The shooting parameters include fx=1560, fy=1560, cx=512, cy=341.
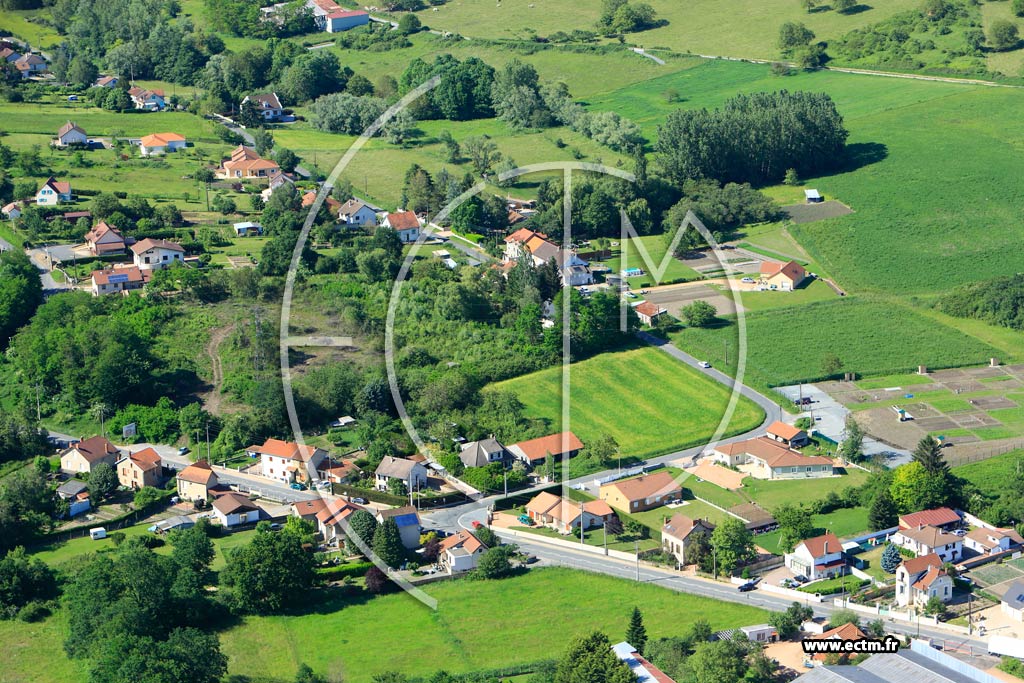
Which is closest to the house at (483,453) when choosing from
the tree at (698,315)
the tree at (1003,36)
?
the tree at (698,315)

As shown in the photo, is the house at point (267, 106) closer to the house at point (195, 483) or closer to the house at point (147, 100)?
the house at point (147, 100)

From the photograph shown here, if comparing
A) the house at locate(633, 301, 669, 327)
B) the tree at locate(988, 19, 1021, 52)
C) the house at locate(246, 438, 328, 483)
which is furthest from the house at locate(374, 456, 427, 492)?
the tree at locate(988, 19, 1021, 52)

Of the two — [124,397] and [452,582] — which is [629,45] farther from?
[452,582]

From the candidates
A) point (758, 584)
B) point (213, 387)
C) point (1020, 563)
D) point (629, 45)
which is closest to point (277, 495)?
point (213, 387)

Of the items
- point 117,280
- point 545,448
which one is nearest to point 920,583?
point 545,448

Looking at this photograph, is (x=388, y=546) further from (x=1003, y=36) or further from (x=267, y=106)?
(x=1003, y=36)

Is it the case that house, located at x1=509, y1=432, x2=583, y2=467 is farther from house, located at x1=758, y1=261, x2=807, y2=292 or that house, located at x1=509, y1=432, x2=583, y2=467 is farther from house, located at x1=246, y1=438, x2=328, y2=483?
house, located at x1=758, y1=261, x2=807, y2=292
